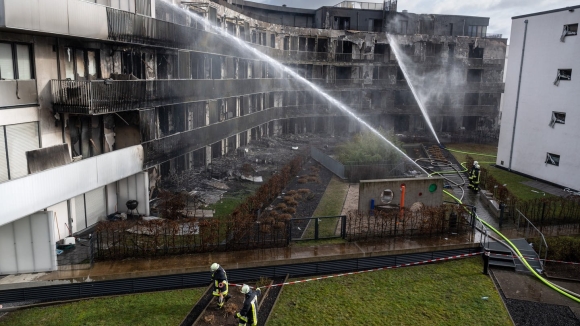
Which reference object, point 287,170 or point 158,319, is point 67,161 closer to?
point 158,319

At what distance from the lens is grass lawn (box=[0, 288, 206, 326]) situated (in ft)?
41.8

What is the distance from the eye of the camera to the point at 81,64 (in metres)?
18.9

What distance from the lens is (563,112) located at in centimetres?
2898

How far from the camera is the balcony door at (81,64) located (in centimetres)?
1808

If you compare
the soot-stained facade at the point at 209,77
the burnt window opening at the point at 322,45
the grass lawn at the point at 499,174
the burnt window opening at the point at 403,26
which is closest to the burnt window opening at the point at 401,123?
the soot-stained facade at the point at 209,77

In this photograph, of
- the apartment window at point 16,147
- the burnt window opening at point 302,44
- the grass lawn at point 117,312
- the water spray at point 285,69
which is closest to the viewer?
the grass lawn at point 117,312

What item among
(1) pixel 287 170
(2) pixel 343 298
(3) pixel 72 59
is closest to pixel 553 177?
(1) pixel 287 170

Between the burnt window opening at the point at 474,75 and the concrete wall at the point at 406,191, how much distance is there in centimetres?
4104

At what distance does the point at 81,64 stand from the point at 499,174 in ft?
94.6

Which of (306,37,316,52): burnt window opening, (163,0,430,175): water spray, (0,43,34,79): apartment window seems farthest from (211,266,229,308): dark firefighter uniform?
(306,37,316,52): burnt window opening

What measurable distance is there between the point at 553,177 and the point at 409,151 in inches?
471

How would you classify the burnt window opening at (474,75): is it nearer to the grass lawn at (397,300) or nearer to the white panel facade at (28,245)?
the grass lawn at (397,300)

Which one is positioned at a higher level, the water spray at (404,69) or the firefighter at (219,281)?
the water spray at (404,69)

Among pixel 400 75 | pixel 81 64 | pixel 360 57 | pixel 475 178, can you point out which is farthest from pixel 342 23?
pixel 81 64
